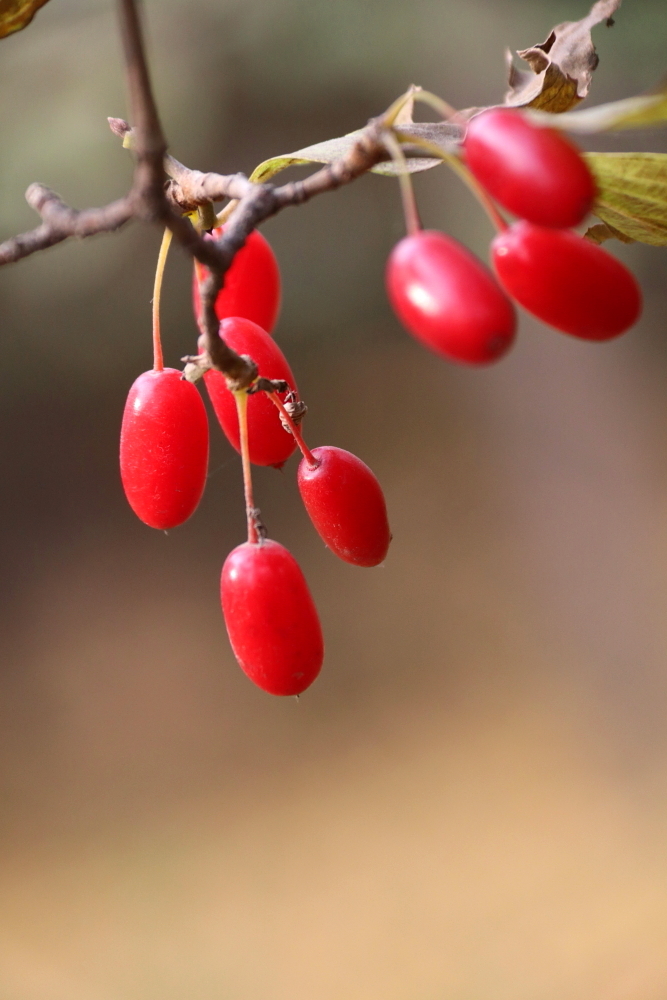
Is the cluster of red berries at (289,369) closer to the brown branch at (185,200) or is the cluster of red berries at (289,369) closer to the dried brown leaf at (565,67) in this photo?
the brown branch at (185,200)

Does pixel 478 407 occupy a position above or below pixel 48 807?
above

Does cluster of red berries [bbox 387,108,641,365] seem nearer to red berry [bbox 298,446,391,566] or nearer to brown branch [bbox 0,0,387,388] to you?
brown branch [bbox 0,0,387,388]

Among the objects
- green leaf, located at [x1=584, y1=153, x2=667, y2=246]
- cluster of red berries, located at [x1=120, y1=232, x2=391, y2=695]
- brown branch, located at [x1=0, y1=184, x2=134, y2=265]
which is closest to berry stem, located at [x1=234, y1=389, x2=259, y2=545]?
cluster of red berries, located at [x1=120, y1=232, x2=391, y2=695]

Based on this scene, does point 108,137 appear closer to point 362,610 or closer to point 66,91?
point 66,91

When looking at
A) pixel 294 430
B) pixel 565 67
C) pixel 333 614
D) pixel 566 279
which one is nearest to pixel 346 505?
pixel 294 430

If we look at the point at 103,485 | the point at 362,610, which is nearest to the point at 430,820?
the point at 362,610

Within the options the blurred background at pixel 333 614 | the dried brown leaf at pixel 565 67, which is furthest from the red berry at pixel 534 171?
the blurred background at pixel 333 614
